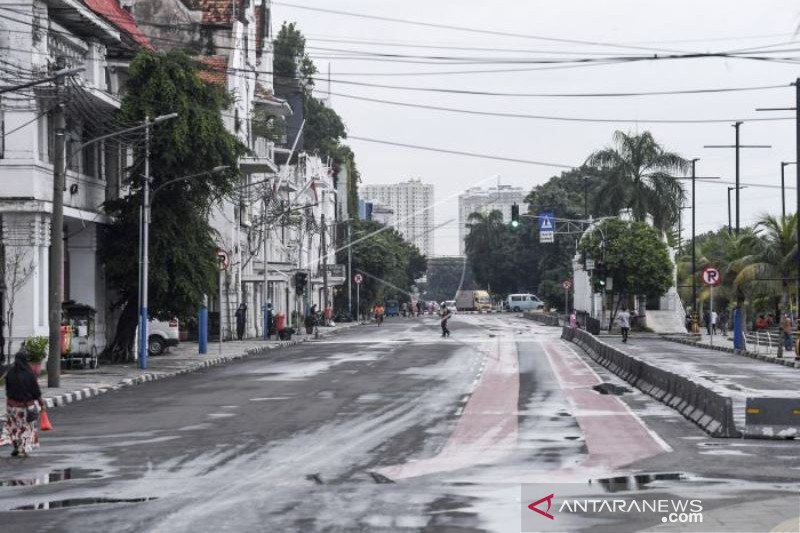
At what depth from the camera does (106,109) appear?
47.7m

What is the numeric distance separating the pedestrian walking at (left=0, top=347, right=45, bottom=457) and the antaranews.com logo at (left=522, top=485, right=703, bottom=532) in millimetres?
8355

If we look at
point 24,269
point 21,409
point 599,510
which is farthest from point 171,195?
point 599,510

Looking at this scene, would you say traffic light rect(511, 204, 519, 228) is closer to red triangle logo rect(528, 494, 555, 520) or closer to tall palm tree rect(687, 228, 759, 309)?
tall palm tree rect(687, 228, 759, 309)

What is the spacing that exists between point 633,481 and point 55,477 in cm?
729

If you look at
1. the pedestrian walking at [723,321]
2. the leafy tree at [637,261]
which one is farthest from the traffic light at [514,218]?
the pedestrian walking at [723,321]

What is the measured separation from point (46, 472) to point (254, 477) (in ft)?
10.2

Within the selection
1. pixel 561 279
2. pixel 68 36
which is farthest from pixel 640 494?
pixel 561 279

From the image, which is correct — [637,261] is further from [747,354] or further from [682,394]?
[682,394]

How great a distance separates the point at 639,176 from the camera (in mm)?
92750

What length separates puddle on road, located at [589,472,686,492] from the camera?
16297mm

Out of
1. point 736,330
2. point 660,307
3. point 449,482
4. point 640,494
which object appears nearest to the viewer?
point 640,494

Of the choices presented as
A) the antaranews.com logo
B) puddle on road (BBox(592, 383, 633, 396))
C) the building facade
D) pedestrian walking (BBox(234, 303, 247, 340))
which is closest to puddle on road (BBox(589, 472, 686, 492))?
the antaranews.com logo

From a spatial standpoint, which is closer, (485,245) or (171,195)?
(171,195)

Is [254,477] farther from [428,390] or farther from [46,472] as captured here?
[428,390]
